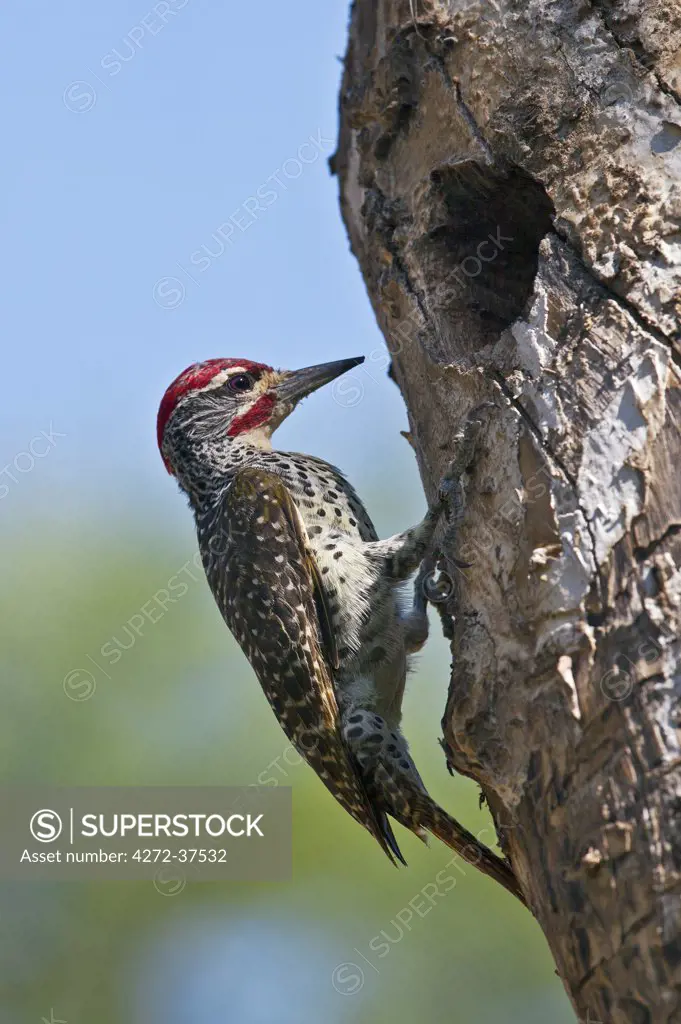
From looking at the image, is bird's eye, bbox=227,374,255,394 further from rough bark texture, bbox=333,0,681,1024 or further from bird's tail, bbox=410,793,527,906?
bird's tail, bbox=410,793,527,906

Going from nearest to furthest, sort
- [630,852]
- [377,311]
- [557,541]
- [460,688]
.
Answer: [630,852] → [557,541] → [460,688] → [377,311]

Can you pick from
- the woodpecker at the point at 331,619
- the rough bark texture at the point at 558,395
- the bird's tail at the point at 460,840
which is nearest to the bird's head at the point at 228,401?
the woodpecker at the point at 331,619

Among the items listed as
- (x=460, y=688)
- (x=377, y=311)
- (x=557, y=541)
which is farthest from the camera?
(x=377, y=311)

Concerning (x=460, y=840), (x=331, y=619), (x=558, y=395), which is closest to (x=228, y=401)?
(x=331, y=619)

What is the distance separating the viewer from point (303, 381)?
16.0 ft

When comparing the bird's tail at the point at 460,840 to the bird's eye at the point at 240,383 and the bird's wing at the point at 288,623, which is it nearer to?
the bird's wing at the point at 288,623

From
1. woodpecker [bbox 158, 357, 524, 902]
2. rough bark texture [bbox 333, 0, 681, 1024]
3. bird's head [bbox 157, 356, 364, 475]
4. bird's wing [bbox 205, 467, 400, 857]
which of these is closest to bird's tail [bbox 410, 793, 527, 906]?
woodpecker [bbox 158, 357, 524, 902]

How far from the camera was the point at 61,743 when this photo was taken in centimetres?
624

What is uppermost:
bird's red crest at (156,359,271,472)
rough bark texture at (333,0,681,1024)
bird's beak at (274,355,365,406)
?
bird's red crest at (156,359,271,472)

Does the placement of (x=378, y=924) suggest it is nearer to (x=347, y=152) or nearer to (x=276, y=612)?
(x=276, y=612)

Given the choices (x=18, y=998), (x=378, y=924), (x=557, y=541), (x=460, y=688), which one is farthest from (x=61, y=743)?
(x=557, y=541)

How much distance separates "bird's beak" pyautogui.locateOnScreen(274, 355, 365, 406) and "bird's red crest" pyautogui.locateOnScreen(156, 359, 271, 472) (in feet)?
0.44

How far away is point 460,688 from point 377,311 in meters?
1.66

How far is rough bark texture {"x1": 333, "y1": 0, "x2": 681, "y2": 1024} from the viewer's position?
2.16 meters
